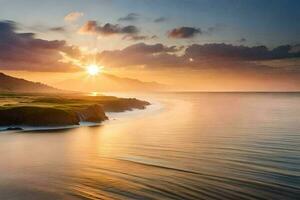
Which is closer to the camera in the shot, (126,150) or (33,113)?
(126,150)

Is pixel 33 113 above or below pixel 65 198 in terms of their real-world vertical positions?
above

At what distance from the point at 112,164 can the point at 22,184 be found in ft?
35.4

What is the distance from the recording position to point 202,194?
86.6 feet

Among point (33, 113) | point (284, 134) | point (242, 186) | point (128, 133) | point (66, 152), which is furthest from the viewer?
point (33, 113)

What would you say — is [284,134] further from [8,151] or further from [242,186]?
[8,151]

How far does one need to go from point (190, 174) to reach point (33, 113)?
59304 mm

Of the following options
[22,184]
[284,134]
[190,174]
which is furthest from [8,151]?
[284,134]

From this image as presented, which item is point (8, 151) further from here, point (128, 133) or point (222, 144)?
point (222, 144)

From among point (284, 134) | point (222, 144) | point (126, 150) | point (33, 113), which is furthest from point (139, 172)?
point (33, 113)

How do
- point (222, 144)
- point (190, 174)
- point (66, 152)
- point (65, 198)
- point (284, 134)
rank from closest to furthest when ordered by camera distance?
point (65, 198) → point (190, 174) → point (66, 152) → point (222, 144) → point (284, 134)

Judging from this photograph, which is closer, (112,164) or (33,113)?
(112,164)

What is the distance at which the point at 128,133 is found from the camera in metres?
68.6

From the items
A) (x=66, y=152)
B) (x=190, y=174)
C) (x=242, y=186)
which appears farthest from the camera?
(x=66, y=152)

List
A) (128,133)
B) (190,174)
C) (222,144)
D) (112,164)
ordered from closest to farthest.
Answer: (190,174), (112,164), (222,144), (128,133)
